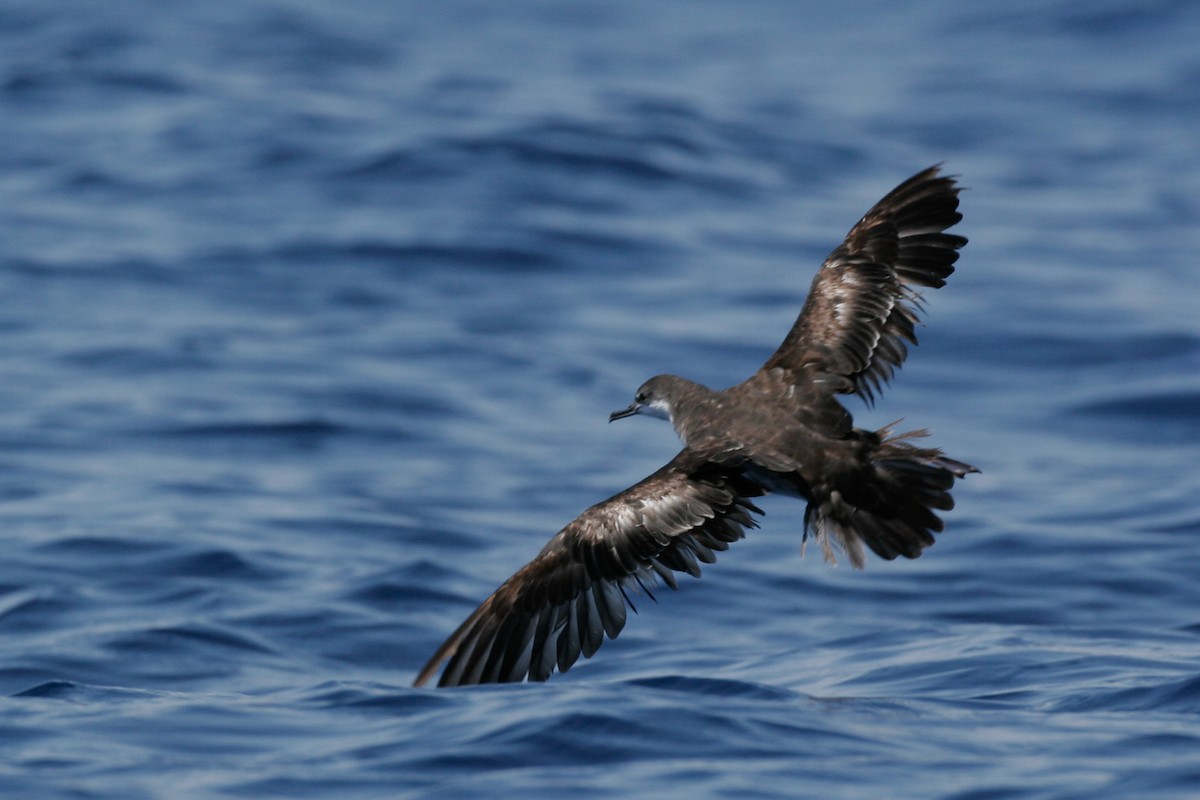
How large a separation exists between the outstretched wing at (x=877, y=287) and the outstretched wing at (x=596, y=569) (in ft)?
2.46

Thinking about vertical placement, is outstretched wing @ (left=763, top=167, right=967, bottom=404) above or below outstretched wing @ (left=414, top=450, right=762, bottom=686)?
above

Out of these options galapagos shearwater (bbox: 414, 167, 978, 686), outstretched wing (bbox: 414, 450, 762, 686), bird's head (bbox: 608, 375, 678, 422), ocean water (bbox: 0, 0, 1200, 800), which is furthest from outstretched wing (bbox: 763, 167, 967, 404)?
ocean water (bbox: 0, 0, 1200, 800)

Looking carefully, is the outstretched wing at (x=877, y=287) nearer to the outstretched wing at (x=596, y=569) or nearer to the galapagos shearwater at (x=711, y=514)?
the galapagos shearwater at (x=711, y=514)

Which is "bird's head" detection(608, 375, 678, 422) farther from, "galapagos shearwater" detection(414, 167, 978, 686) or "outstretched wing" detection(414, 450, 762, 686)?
"outstretched wing" detection(414, 450, 762, 686)

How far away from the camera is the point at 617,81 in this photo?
2045cm

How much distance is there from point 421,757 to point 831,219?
1137cm

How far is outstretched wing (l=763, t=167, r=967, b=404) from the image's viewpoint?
22.4 ft

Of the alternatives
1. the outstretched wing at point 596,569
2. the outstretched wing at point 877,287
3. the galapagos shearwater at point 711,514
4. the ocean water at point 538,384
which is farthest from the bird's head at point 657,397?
the ocean water at point 538,384

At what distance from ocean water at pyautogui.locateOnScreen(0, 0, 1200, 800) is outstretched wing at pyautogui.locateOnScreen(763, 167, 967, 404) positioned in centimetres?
129

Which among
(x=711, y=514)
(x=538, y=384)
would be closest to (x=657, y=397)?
(x=711, y=514)

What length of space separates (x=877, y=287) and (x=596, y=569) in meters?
1.67

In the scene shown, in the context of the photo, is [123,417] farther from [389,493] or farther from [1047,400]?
[1047,400]

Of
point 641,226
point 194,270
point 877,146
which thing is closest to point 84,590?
point 194,270

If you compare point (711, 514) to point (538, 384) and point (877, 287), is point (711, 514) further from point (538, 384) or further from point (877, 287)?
point (538, 384)
